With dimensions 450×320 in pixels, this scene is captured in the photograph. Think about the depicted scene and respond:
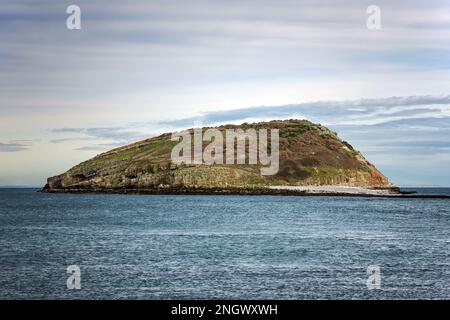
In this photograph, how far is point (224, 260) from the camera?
138 ft

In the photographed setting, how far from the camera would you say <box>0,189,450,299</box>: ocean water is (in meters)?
32.1

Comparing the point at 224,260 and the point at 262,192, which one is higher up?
the point at 262,192

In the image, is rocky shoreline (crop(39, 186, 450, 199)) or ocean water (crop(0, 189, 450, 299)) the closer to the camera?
ocean water (crop(0, 189, 450, 299))

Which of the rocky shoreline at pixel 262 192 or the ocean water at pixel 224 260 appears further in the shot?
the rocky shoreline at pixel 262 192

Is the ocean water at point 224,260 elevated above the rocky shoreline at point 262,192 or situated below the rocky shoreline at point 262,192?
below

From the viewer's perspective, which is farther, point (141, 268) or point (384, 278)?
point (141, 268)

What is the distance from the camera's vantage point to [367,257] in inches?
1745

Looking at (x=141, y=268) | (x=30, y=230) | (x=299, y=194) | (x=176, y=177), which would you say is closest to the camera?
(x=141, y=268)

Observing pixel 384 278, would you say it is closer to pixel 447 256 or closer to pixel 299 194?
pixel 447 256

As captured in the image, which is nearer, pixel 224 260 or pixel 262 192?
pixel 224 260

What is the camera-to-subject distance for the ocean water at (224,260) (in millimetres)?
32062

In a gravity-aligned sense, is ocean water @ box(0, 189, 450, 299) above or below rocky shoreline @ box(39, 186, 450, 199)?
below
